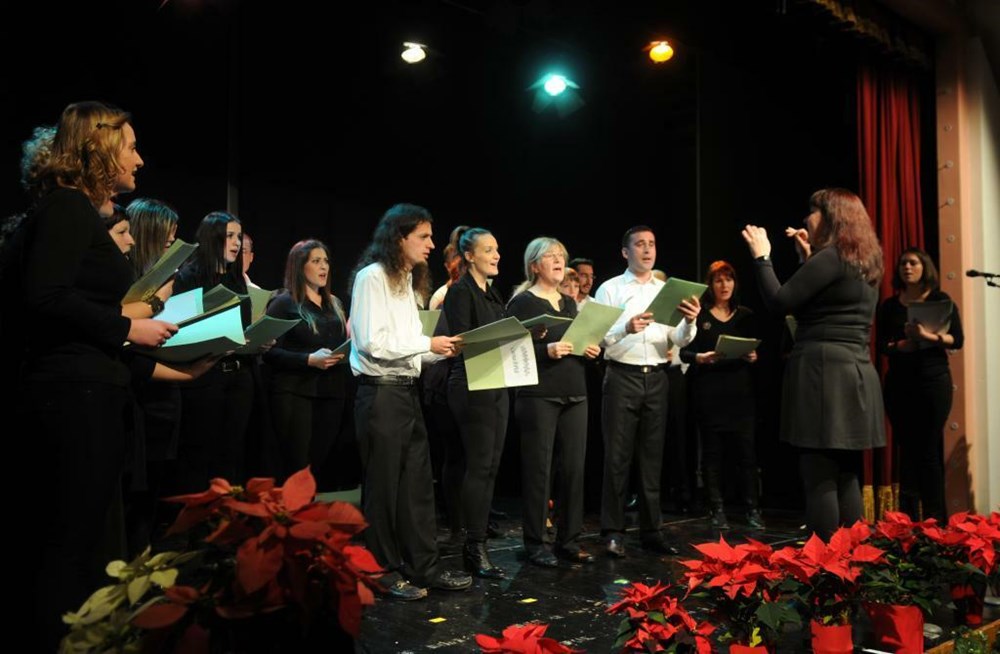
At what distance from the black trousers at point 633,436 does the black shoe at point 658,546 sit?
4cm

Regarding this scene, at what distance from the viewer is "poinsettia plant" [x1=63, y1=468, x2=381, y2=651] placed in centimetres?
114

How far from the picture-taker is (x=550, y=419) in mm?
4047

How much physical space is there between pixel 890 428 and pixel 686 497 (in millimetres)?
1362

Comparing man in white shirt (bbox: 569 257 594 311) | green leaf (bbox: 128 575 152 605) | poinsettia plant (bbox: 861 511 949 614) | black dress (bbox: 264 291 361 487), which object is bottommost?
poinsettia plant (bbox: 861 511 949 614)

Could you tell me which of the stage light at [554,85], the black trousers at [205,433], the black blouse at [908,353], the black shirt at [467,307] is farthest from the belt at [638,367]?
the stage light at [554,85]

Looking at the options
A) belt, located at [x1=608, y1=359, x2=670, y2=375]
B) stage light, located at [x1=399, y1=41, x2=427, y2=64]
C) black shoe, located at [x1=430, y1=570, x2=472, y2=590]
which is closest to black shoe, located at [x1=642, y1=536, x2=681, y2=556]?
belt, located at [x1=608, y1=359, x2=670, y2=375]

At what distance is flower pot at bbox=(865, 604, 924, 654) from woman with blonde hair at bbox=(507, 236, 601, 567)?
1588 millimetres

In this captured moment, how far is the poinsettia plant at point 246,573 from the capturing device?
1141 mm

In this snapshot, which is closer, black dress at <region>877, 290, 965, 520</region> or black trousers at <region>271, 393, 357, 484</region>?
black trousers at <region>271, 393, 357, 484</region>

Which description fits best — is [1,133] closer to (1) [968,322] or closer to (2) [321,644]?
(2) [321,644]

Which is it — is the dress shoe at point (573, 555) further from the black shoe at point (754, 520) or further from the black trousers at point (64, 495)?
the black trousers at point (64, 495)

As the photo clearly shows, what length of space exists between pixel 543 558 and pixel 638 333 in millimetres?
1165

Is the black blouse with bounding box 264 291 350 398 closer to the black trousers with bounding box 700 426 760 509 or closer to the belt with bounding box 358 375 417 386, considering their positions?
the belt with bounding box 358 375 417 386

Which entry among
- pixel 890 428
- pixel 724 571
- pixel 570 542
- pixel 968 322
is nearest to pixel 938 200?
pixel 968 322
